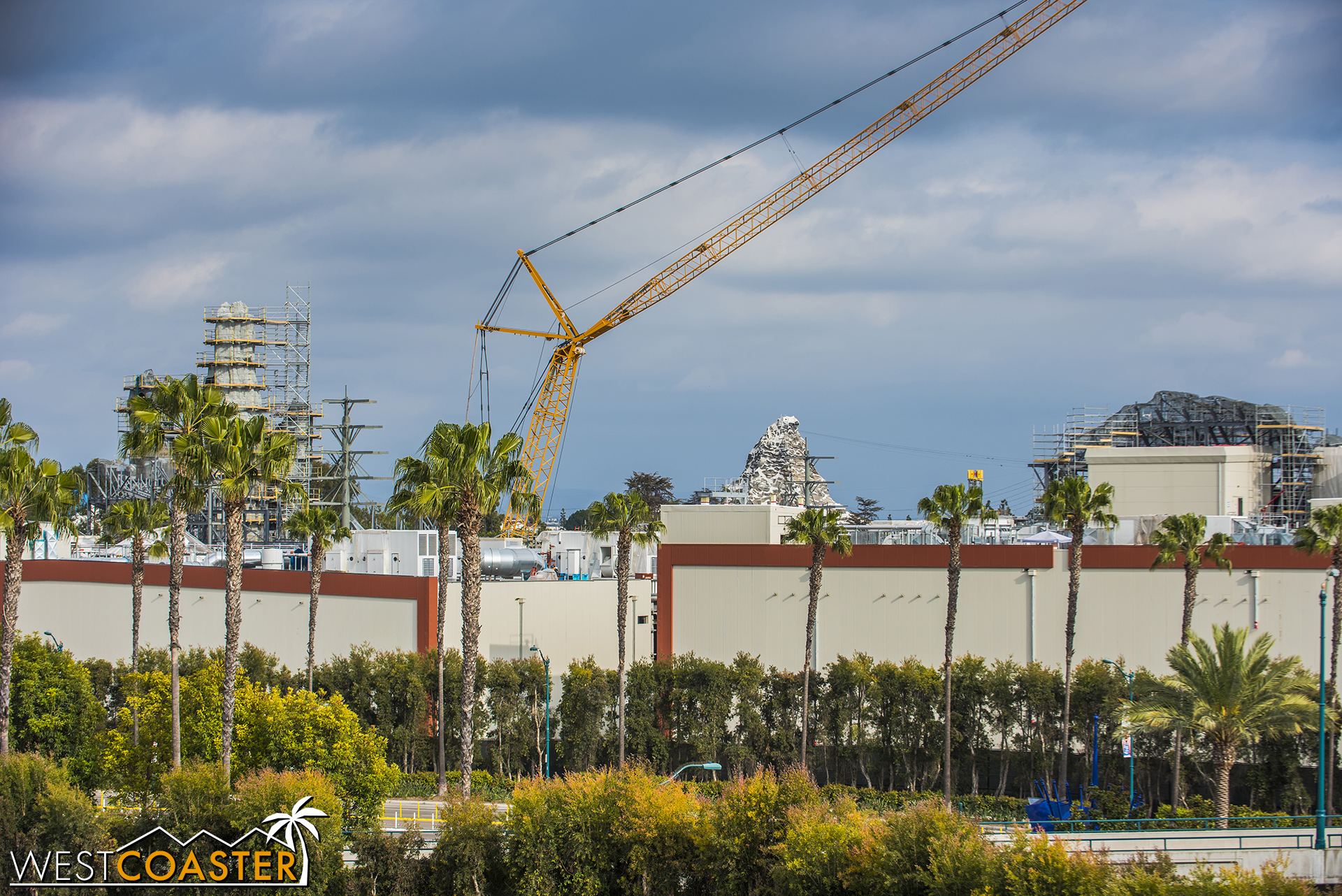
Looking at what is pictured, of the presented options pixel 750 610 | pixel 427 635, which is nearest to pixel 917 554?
pixel 750 610

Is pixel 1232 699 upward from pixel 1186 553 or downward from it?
downward

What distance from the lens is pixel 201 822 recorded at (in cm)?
3183

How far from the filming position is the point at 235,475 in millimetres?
35938

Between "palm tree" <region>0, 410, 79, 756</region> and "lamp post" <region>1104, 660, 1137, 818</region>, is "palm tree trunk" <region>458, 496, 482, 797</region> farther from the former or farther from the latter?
"lamp post" <region>1104, 660, 1137, 818</region>

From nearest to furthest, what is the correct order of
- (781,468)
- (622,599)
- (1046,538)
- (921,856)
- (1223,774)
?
(921,856), (1223,774), (622,599), (1046,538), (781,468)

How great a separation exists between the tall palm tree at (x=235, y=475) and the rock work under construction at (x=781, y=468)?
99.8 meters

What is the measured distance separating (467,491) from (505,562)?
123ft

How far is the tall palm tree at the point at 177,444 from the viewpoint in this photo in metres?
36.3

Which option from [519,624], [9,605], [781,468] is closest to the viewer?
[9,605]

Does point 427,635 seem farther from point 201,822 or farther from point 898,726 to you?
point 201,822

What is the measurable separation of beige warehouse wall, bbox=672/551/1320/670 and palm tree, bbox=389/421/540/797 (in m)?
26.9

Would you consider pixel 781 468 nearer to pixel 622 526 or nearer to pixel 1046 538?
pixel 1046 538

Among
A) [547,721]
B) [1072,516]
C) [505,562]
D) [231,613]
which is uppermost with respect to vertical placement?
[1072,516]

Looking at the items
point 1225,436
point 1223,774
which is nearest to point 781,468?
point 1225,436
